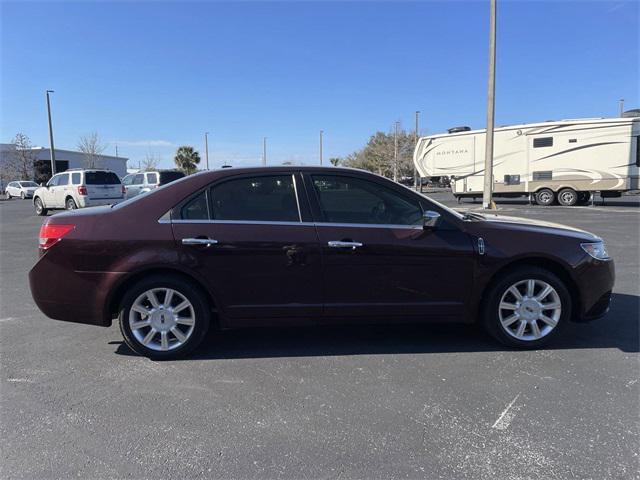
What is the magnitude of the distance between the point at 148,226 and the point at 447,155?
68.1 feet

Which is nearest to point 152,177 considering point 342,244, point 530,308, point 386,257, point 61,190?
point 61,190

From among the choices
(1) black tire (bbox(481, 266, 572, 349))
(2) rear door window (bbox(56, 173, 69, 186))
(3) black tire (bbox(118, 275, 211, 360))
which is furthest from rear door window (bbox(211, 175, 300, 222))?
(2) rear door window (bbox(56, 173, 69, 186))

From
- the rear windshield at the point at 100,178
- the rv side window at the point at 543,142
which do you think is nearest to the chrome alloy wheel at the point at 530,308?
the rear windshield at the point at 100,178

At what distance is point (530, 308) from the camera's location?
4102 mm

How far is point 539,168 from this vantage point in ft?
66.7

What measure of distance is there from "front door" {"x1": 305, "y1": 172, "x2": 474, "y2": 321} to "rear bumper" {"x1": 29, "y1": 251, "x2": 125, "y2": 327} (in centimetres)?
179

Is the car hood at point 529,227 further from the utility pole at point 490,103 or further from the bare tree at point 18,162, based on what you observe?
the bare tree at point 18,162

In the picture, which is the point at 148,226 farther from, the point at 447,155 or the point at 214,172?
the point at 447,155

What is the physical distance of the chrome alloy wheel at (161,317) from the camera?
3949mm

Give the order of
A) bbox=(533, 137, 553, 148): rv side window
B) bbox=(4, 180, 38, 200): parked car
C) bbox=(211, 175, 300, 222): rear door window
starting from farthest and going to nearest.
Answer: bbox=(4, 180, 38, 200): parked car
bbox=(533, 137, 553, 148): rv side window
bbox=(211, 175, 300, 222): rear door window

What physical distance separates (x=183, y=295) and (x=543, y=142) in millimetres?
19857

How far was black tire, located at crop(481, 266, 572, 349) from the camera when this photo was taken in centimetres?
407

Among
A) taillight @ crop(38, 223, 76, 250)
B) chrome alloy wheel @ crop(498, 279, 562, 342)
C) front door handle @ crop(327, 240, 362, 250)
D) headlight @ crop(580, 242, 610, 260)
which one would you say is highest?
taillight @ crop(38, 223, 76, 250)

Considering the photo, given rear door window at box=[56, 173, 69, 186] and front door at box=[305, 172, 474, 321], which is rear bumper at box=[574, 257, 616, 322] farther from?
rear door window at box=[56, 173, 69, 186]
